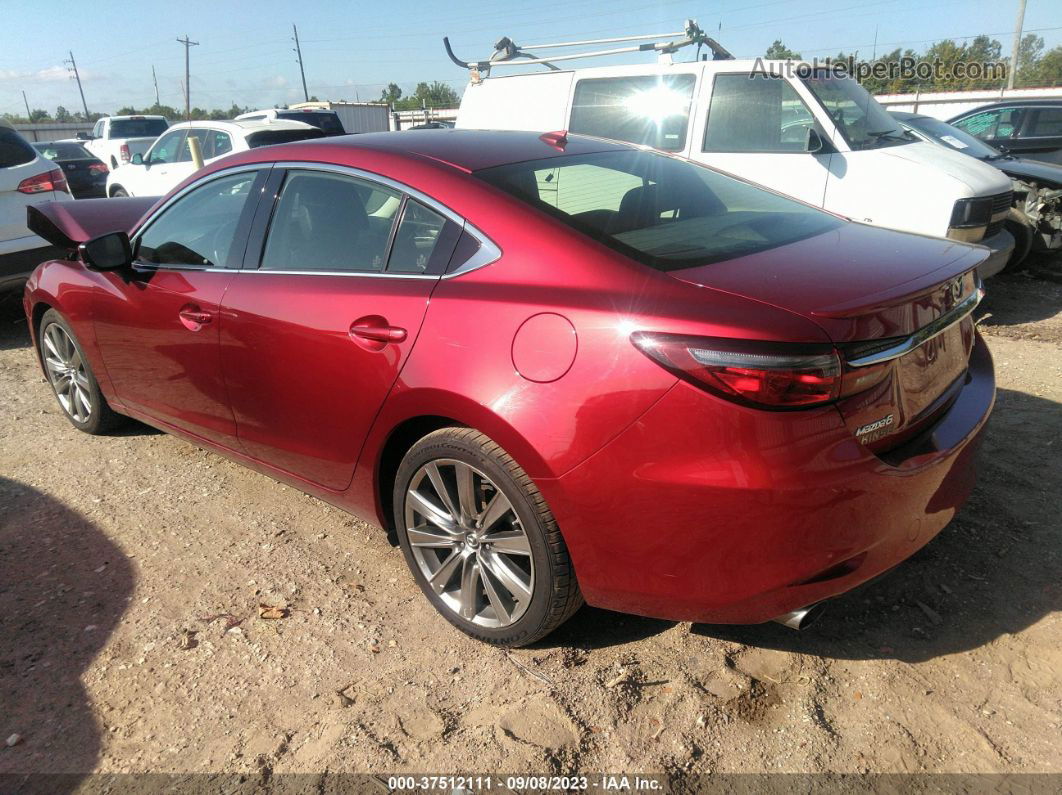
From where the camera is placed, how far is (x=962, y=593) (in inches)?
111

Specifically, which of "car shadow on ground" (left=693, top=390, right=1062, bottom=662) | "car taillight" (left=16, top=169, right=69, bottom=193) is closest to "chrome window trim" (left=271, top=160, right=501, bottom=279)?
"car shadow on ground" (left=693, top=390, right=1062, bottom=662)

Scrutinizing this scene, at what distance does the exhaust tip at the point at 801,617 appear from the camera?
2.19 meters

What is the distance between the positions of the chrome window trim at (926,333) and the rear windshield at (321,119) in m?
12.4

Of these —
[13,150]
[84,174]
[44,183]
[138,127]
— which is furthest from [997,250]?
[138,127]

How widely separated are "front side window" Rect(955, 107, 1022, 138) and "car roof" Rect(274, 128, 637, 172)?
9.20 meters

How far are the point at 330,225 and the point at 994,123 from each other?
1045 cm

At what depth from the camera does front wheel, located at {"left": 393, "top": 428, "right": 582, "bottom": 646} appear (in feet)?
7.77

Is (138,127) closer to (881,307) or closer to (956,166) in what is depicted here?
(956,166)

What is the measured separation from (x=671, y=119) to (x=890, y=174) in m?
1.82

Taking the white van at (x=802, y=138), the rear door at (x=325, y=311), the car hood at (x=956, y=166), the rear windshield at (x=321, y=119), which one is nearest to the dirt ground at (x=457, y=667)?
the rear door at (x=325, y=311)

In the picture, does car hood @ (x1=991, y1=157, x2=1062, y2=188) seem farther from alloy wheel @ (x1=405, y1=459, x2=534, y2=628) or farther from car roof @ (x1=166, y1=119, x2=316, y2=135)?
car roof @ (x1=166, y1=119, x2=316, y2=135)

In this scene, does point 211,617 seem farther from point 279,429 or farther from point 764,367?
point 764,367

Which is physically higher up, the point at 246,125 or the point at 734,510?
the point at 246,125

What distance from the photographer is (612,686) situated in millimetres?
2488
